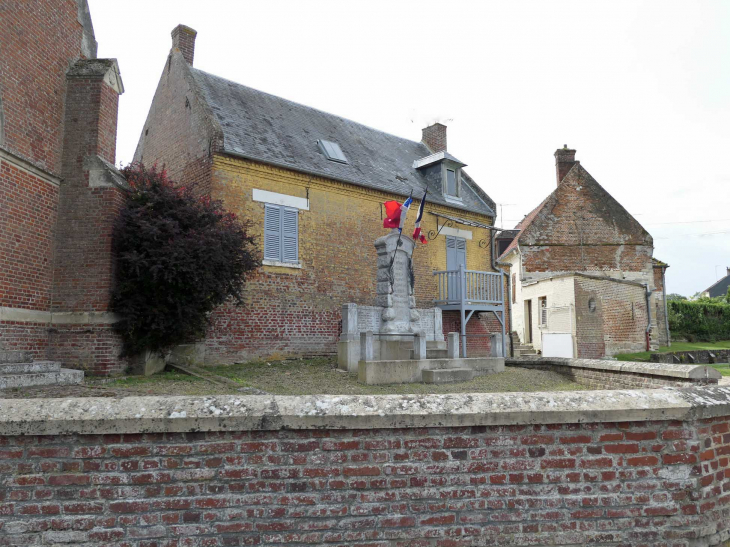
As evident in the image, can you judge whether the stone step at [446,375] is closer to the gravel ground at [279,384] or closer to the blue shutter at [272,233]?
the gravel ground at [279,384]

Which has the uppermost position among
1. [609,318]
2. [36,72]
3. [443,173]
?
[443,173]

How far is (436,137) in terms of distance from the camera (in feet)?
74.6

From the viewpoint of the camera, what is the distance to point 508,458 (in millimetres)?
3035

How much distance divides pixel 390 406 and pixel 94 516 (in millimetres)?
1636

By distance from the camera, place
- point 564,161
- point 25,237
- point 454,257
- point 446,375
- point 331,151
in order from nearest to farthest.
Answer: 1. point 25,237
2. point 446,375
3. point 331,151
4. point 454,257
5. point 564,161

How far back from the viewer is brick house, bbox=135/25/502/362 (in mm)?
13938

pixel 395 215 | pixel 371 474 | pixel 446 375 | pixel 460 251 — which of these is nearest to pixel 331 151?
pixel 395 215

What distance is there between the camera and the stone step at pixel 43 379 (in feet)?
24.3

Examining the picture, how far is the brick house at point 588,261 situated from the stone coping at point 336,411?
15983 millimetres

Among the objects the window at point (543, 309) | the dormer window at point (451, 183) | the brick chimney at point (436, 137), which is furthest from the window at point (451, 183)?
the window at point (543, 309)

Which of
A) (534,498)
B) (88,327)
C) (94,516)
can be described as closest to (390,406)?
(534,498)

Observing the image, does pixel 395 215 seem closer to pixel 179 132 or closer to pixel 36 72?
pixel 179 132

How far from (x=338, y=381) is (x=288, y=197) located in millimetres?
6225

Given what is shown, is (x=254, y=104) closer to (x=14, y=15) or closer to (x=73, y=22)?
(x=73, y=22)
